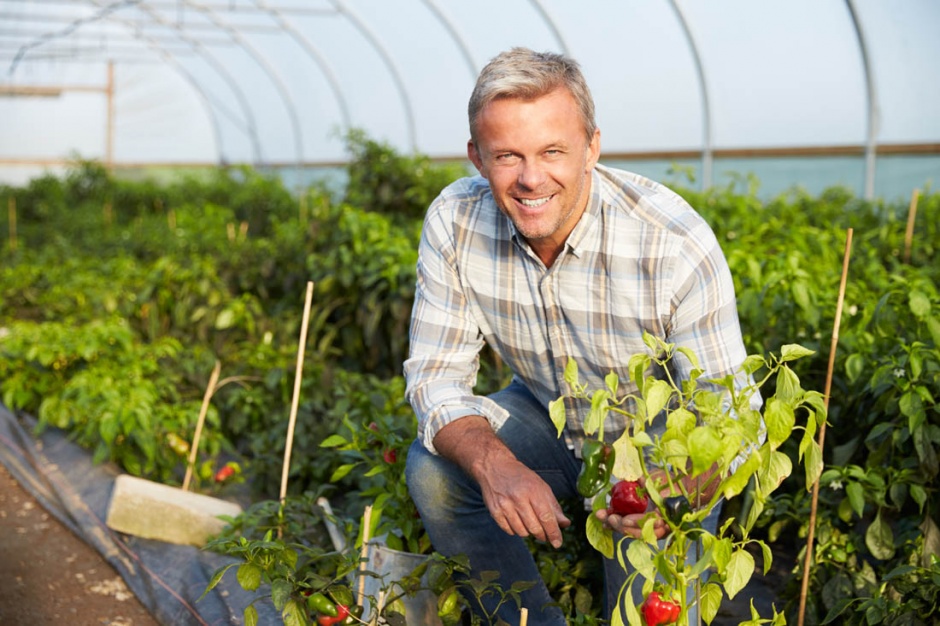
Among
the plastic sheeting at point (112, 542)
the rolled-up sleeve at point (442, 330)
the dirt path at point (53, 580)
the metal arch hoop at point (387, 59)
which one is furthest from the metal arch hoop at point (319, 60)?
the rolled-up sleeve at point (442, 330)

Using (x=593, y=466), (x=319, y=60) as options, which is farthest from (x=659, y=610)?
(x=319, y=60)

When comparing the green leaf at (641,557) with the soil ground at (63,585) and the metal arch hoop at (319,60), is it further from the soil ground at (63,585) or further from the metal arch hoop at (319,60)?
the metal arch hoop at (319,60)

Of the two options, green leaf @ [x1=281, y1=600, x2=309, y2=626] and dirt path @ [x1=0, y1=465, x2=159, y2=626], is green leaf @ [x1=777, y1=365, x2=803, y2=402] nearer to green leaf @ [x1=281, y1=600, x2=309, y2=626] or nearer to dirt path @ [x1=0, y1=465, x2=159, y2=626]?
green leaf @ [x1=281, y1=600, x2=309, y2=626]

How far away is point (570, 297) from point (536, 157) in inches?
12.9

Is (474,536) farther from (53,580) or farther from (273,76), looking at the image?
(273,76)

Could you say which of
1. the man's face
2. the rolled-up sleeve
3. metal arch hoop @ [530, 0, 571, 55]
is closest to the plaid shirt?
the rolled-up sleeve

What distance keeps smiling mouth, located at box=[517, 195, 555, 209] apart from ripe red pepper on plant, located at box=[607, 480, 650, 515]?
62 centimetres

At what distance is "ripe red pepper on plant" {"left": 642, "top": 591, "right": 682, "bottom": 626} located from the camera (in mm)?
1394

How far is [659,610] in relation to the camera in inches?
54.9

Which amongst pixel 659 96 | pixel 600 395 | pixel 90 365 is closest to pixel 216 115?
pixel 659 96

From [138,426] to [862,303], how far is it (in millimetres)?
2366

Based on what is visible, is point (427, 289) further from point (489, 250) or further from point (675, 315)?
point (675, 315)

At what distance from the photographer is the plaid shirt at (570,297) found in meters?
1.87

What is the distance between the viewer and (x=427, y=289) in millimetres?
2121
